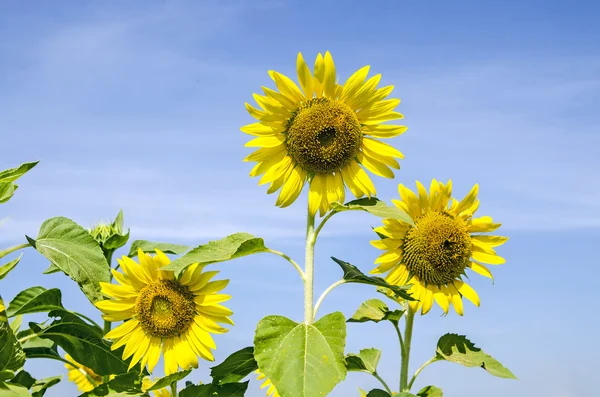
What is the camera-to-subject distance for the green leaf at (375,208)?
324 cm

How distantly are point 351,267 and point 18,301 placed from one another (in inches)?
70.5

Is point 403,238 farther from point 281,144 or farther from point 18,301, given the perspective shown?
point 18,301

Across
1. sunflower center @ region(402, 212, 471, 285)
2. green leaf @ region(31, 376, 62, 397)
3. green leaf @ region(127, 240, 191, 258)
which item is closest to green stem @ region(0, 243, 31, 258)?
green leaf @ region(127, 240, 191, 258)

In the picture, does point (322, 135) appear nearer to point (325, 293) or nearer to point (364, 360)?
point (325, 293)

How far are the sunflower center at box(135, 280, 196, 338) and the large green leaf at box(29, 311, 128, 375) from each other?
418 mm

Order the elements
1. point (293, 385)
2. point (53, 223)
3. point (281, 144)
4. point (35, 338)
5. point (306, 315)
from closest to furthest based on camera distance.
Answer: point (293, 385)
point (306, 315)
point (281, 144)
point (53, 223)
point (35, 338)

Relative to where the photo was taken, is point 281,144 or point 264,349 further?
point 281,144

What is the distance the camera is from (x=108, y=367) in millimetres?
3961

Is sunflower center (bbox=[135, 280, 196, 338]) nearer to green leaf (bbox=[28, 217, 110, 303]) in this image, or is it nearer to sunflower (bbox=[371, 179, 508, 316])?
green leaf (bbox=[28, 217, 110, 303])

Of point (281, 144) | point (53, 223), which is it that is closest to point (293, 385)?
point (281, 144)

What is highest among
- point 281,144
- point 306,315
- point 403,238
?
point 281,144

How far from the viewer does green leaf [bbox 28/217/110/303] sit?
3.64m

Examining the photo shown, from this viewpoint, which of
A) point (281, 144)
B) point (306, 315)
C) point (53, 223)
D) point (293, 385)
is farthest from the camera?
point (53, 223)

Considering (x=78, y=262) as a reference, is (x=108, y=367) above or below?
below
